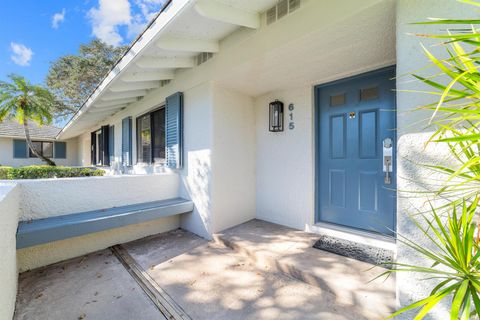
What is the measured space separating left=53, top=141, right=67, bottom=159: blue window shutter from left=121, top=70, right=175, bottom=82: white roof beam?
16.5 metres

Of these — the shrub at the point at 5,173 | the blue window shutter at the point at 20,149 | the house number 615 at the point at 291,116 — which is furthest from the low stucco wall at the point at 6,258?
the blue window shutter at the point at 20,149

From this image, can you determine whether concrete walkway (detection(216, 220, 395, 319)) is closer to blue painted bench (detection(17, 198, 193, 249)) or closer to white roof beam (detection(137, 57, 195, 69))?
blue painted bench (detection(17, 198, 193, 249))

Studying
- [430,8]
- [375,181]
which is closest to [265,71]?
[430,8]

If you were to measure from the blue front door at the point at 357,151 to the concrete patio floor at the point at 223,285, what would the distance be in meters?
0.73

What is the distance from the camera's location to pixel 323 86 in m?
3.51

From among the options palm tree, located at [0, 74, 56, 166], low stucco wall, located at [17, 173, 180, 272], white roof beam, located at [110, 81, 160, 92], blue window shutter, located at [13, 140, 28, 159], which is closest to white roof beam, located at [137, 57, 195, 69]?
white roof beam, located at [110, 81, 160, 92]

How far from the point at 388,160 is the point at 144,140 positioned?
5544mm

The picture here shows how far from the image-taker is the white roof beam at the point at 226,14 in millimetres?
2299

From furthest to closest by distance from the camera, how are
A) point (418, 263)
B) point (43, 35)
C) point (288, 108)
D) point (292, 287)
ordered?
point (43, 35)
point (288, 108)
point (292, 287)
point (418, 263)

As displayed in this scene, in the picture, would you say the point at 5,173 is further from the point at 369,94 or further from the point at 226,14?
the point at 369,94

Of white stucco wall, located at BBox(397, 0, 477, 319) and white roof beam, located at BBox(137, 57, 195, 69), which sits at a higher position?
white roof beam, located at BBox(137, 57, 195, 69)

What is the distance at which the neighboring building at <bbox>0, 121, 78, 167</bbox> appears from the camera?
13.7 meters

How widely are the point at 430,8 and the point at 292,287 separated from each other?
9.43ft

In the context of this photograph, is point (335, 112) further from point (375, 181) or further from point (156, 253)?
point (156, 253)
